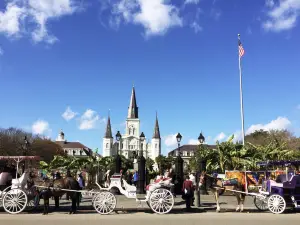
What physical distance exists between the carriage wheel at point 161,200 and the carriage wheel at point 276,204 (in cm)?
407

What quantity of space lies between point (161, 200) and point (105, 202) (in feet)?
7.40

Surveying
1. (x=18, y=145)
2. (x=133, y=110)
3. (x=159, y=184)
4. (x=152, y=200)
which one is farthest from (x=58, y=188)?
(x=133, y=110)

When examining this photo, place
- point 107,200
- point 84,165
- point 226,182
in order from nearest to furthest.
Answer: point 107,200
point 226,182
point 84,165

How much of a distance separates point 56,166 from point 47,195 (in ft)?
85.5

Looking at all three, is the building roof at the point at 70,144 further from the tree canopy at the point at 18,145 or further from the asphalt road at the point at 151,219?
the asphalt road at the point at 151,219

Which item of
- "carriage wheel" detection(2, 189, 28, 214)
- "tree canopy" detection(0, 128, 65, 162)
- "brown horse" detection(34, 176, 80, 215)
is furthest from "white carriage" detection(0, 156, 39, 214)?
"tree canopy" detection(0, 128, 65, 162)

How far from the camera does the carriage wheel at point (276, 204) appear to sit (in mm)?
12628

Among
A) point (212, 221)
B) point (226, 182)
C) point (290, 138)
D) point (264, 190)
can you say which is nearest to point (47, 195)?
point (212, 221)

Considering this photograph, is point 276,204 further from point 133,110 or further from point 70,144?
point 70,144

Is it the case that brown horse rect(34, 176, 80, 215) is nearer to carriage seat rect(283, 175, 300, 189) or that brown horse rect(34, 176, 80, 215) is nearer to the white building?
carriage seat rect(283, 175, 300, 189)

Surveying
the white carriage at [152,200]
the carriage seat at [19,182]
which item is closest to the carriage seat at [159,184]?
the white carriage at [152,200]

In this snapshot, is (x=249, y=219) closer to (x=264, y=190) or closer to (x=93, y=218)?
(x=264, y=190)

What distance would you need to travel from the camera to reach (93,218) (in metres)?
11.5

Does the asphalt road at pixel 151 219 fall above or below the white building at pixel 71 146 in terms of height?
below
